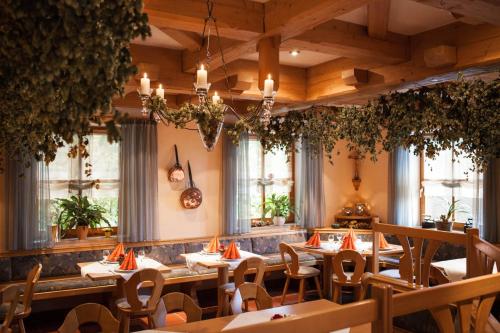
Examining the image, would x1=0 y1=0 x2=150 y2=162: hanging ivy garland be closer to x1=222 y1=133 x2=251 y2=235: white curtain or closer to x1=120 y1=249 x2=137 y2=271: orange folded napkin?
x1=120 y1=249 x2=137 y2=271: orange folded napkin

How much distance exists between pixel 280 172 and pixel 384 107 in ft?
12.7

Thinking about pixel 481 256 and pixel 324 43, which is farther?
pixel 324 43

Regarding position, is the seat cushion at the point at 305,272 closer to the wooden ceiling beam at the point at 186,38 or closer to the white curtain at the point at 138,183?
the white curtain at the point at 138,183

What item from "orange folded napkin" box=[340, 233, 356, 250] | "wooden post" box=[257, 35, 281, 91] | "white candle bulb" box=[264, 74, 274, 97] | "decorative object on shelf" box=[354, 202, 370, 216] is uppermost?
"wooden post" box=[257, 35, 281, 91]

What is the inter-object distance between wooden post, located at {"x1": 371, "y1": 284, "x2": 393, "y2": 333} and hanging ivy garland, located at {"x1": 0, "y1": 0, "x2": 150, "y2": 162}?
3.55 feet

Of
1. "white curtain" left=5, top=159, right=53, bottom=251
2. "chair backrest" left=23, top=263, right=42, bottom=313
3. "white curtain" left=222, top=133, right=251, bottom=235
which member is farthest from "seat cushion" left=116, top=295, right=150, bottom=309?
"white curtain" left=222, top=133, right=251, bottom=235

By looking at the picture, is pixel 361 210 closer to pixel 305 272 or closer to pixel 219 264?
pixel 305 272

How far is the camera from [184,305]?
126 inches

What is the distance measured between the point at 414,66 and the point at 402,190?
11.7 ft

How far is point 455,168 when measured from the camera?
740 cm

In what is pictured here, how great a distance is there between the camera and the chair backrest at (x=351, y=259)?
18.4 feet

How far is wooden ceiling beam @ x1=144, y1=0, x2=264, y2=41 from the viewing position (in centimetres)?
304

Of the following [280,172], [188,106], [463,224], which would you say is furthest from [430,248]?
[280,172]

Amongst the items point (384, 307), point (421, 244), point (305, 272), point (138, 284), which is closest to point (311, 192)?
point (305, 272)
